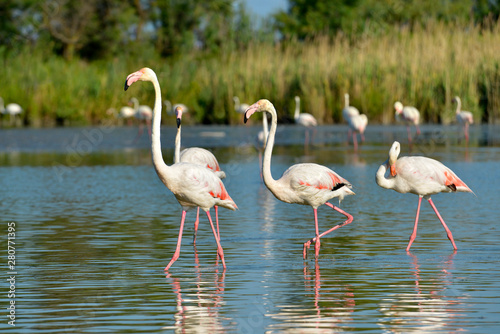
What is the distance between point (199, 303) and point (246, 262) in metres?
1.69

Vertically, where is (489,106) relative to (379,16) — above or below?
below

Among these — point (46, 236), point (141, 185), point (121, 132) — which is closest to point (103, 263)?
point (46, 236)

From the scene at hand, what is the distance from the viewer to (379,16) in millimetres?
47312

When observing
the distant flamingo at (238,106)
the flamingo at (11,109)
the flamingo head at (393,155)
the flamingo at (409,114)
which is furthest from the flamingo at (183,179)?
the flamingo at (11,109)

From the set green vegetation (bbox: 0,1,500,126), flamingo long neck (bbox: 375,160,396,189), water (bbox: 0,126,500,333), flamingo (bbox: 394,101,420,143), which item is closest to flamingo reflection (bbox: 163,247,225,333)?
water (bbox: 0,126,500,333)

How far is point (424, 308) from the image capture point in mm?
6480

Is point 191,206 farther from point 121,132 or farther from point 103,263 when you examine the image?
point 121,132

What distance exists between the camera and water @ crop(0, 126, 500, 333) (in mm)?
6267

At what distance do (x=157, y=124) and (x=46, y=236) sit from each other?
2194 millimetres

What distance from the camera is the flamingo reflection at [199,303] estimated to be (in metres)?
6.09

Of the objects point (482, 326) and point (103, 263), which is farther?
point (103, 263)

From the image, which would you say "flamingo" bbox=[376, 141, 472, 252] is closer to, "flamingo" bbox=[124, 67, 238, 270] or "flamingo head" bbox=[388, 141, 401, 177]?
"flamingo head" bbox=[388, 141, 401, 177]

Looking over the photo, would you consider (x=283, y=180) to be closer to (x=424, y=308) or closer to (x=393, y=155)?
(x=393, y=155)

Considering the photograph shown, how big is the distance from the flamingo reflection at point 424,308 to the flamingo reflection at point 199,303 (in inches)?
42.9
